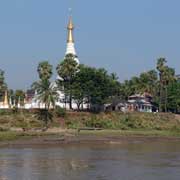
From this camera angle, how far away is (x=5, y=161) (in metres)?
41.2

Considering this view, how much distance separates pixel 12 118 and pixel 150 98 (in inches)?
1432

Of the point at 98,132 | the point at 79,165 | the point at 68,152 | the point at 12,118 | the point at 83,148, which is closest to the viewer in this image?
the point at 79,165

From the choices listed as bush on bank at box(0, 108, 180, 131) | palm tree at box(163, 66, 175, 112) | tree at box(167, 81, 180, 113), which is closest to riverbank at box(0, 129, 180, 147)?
bush on bank at box(0, 108, 180, 131)

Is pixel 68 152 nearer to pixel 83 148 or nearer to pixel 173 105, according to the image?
pixel 83 148

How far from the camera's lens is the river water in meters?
33.9

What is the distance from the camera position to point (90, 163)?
40.9 m

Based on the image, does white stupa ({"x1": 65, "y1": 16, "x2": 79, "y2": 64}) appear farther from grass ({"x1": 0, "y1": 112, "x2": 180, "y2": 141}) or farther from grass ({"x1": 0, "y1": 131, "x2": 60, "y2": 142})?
grass ({"x1": 0, "y1": 131, "x2": 60, "y2": 142})

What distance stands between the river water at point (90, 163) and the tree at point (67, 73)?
28891 millimetres

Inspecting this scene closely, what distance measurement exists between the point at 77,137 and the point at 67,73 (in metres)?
22.3

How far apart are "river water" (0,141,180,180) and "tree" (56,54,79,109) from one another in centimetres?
2889

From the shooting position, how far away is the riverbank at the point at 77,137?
59094 millimetres

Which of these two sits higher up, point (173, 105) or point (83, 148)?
point (173, 105)

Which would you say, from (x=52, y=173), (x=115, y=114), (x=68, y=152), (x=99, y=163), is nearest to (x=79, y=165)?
(x=99, y=163)

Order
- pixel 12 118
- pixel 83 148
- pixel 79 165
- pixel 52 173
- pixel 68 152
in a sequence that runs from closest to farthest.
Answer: pixel 52 173
pixel 79 165
pixel 68 152
pixel 83 148
pixel 12 118
